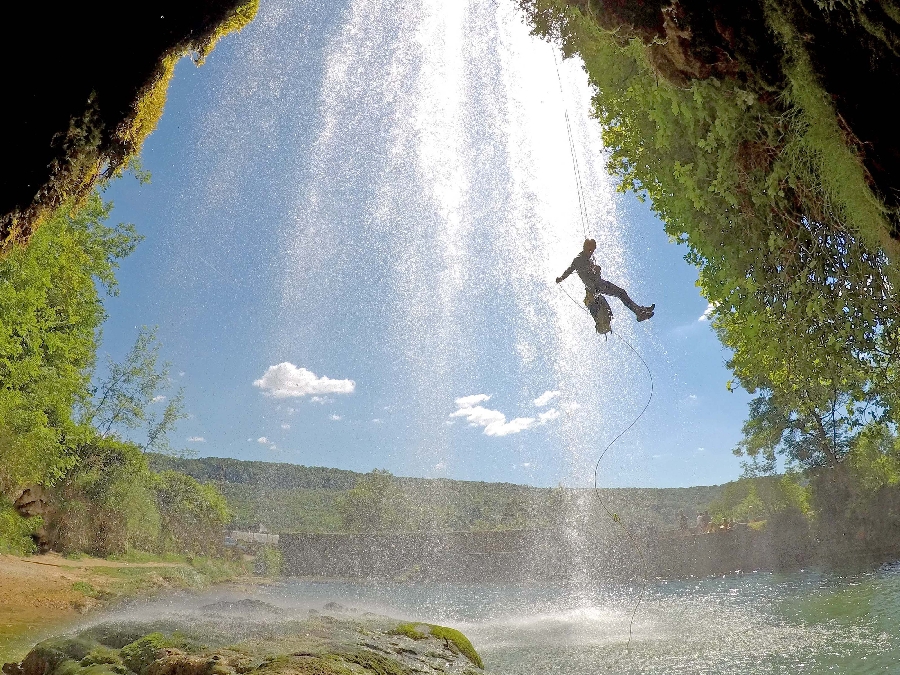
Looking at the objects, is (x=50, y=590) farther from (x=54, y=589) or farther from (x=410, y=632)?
(x=410, y=632)

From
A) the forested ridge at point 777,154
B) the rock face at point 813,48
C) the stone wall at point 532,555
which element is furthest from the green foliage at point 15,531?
the stone wall at point 532,555

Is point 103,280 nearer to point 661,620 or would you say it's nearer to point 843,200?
point 661,620

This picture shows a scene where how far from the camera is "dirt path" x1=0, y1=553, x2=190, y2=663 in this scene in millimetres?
13172

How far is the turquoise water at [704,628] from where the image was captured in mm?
11648

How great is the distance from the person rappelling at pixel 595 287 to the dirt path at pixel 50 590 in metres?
11.8

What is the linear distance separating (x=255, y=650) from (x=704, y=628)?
562 inches

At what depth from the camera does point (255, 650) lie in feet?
22.4

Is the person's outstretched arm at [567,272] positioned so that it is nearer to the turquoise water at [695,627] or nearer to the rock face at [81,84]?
the rock face at [81,84]

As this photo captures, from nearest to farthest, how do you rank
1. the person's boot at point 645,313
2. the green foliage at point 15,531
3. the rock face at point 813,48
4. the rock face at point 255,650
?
the rock face at point 813,48, the rock face at point 255,650, the person's boot at point 645,313, the green foliage at point 15,531

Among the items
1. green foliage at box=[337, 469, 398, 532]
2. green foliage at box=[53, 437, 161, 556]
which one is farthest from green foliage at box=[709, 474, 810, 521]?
green foliage at box=[337, 469, 398, 532]

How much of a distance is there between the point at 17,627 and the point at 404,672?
11.6 meters

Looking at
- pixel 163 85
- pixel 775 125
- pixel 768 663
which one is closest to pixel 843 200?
pixel 775 125

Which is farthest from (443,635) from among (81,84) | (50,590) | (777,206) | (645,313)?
(50,590)

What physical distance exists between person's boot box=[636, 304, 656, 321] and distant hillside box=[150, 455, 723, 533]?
42992 millimetres
